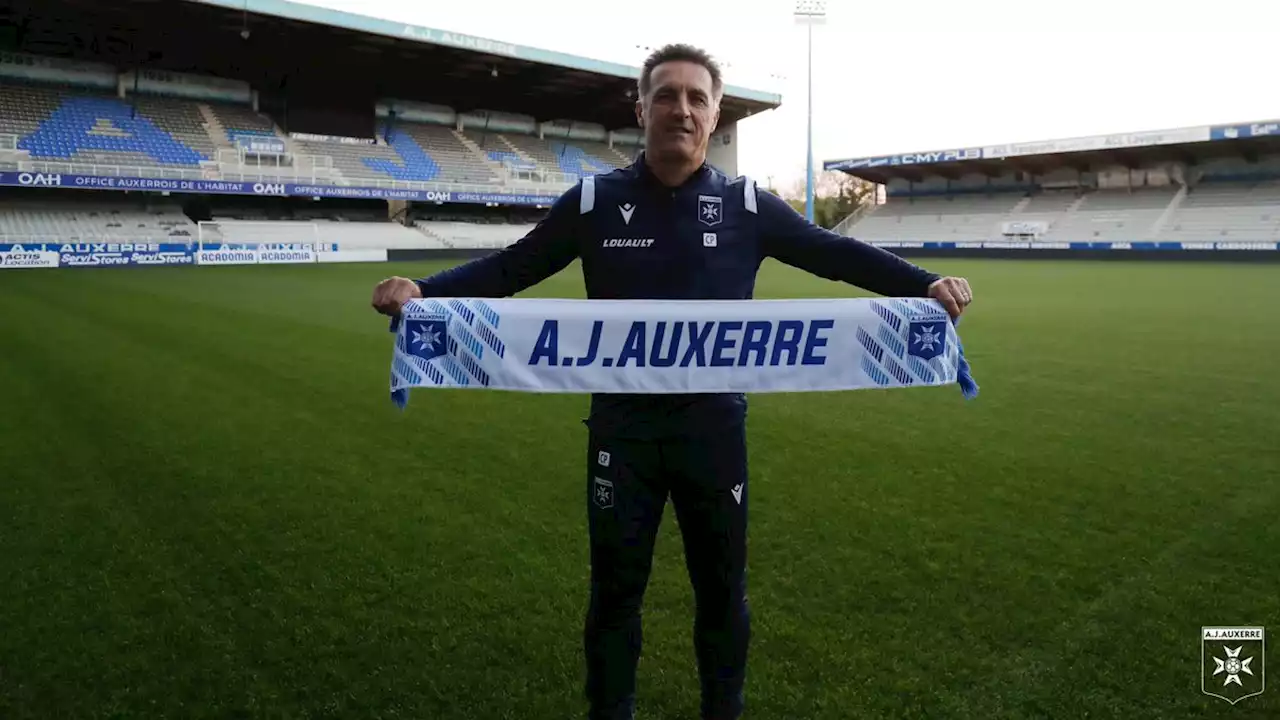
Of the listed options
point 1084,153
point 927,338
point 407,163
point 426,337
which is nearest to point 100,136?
point 407,163

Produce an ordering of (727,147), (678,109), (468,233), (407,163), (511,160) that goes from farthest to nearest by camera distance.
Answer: (727,147), (511,160), (407,163), (468,233), (678,109)

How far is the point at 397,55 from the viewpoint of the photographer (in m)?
33.9

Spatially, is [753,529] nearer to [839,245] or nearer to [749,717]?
[749,717]

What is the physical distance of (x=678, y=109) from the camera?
6.09 ft

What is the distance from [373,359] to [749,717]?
7.20m

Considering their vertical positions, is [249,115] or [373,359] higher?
[249,115]

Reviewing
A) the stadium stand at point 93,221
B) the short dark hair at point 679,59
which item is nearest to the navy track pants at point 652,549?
the short dark hair at point 679,59

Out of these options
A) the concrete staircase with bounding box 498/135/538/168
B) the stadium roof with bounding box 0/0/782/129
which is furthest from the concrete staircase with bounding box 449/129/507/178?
the concrete staircase with bounding box 498/135/538/168

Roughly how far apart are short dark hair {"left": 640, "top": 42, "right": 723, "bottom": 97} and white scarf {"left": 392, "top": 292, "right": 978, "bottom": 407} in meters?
0.56

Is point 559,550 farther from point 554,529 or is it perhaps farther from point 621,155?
point 621,155

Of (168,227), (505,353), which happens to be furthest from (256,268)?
(505,353)

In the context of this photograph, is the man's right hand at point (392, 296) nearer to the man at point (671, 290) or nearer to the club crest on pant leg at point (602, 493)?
the man at point (671, 290)

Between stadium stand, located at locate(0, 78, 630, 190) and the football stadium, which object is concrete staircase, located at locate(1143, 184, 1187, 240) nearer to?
the football stadium

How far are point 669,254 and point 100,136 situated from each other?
3706cm
